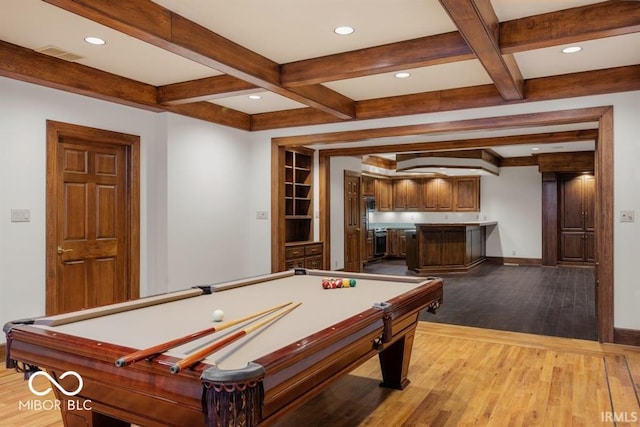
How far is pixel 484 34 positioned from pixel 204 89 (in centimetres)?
261

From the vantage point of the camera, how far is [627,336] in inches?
160

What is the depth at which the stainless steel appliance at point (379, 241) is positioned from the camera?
10922mm

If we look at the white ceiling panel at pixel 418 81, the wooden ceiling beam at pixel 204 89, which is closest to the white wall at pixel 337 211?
the white ceiling panel at pixel 418 81

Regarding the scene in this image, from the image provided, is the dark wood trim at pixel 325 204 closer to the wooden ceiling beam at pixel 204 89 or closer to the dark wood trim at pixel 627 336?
the wooden ceiling beam at pixel 204 89

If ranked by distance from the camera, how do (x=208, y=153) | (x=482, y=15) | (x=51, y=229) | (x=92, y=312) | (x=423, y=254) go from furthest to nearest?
1. (x=423, y=254)
2. (x=208, y=153)
3. (x=51, y=229)
4. (x=482, y=15)
5. (x=92, y=312)

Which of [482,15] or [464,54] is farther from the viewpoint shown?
[464,54]

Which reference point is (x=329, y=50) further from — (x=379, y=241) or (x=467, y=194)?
(x=467, y=194)

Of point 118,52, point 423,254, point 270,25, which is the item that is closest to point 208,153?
point 118,52

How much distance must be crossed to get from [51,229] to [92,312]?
7.31ft

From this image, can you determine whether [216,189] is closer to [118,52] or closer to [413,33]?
[118,52]

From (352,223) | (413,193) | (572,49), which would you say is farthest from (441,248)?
(572,49)

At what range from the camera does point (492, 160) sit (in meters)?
9.77

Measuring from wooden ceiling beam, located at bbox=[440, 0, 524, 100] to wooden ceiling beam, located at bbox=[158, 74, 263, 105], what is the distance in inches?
77.5

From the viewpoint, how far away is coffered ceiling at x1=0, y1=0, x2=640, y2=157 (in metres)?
2.78
